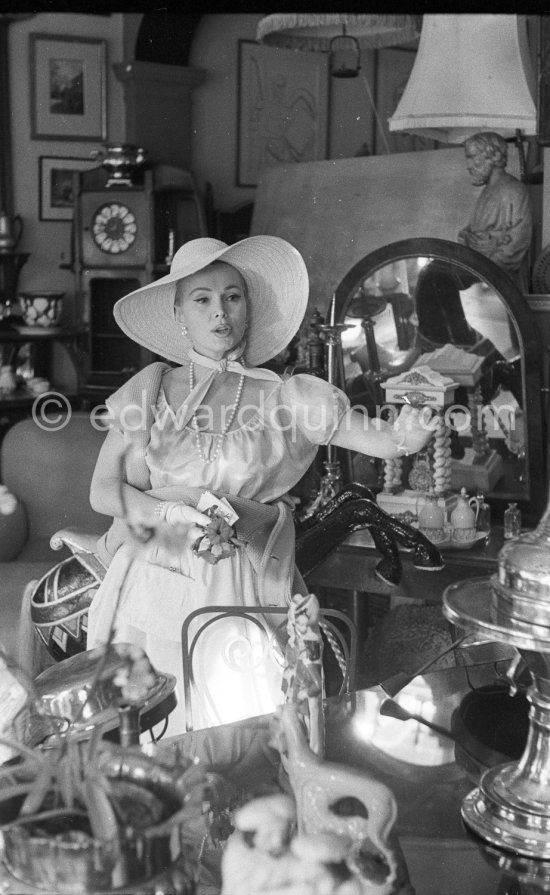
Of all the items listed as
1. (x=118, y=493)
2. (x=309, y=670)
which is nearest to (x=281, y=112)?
(x=118, y=493)

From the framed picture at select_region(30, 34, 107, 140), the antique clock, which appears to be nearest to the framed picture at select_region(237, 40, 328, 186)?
the antique clock

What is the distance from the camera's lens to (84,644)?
261 cm

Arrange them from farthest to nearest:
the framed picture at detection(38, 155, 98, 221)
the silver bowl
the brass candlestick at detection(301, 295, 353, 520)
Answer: the framed picture at detection(38, 155, 98, 221) → the brass candlestick at detection(301, 295, 353, 520) → the silver bowl

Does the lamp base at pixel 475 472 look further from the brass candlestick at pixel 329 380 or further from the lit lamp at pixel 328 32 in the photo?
the lit lamp at pixel 328 32

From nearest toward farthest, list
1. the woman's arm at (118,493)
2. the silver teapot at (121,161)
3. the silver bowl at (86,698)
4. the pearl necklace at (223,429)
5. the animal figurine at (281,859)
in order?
the animal figurine at (281,859) → the silver bowl at (86,698) → the woman's arm at (118,493) → the pearl necklace at (223,429) → the silver teapot at (121,161)

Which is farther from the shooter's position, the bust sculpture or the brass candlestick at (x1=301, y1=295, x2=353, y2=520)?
the bust sculpture

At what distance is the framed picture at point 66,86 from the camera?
6355 millimetres

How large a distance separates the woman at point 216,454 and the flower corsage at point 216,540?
74 millimetres

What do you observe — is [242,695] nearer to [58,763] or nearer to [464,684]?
[464,684]

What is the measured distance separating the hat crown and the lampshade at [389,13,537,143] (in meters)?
1.02

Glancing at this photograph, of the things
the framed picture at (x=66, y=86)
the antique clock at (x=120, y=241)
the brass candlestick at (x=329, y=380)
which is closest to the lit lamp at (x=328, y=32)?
the brass candlestick at (x=329, y=380)

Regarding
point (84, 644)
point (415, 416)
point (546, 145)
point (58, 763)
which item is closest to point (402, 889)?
point (58, 763)

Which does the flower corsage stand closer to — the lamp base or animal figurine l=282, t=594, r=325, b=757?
animal figurine l=282, t=594, r=325, b=757

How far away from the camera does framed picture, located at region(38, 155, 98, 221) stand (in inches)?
257
